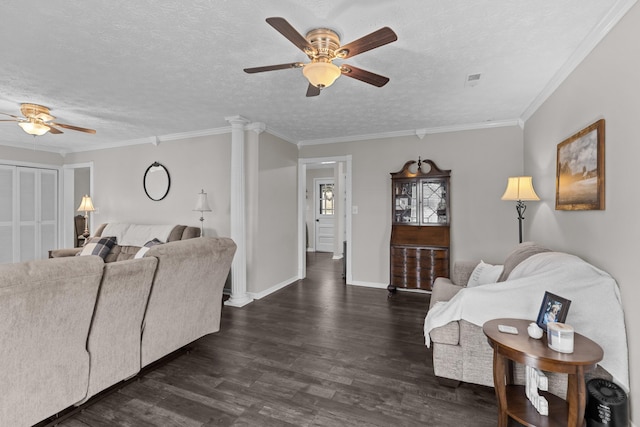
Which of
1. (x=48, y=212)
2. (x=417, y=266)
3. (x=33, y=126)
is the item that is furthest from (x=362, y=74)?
(x=48, y=212)

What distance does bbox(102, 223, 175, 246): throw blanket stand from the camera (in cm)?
436

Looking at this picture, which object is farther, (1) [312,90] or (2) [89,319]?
(1) [312,90]

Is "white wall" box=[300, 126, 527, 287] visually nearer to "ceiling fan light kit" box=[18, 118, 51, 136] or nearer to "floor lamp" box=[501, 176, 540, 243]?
"floor lamp" box=[501, 176, 540, 243]

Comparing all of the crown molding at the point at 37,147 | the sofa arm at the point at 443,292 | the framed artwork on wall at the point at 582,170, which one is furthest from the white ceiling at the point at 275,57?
the crown molding at the point at 37,147

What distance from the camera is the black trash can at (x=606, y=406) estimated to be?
4.94ft

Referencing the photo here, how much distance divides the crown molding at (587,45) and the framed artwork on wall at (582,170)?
0.55 meters

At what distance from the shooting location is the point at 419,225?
4.34m

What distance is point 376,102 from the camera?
3.28 meters

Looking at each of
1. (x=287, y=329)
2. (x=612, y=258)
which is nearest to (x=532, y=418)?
(x=612, y=258)

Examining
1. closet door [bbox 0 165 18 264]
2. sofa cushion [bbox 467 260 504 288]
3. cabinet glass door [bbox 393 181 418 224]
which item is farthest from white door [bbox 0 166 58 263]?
sofa cushion [bbox 467 260 504 288]

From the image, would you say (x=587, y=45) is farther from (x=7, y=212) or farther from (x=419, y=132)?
(x=7, y=212)

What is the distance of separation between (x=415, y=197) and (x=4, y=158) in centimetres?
701

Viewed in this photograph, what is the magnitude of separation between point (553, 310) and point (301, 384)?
5.47 feet

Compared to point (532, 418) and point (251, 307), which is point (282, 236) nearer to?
point (251, 307)
